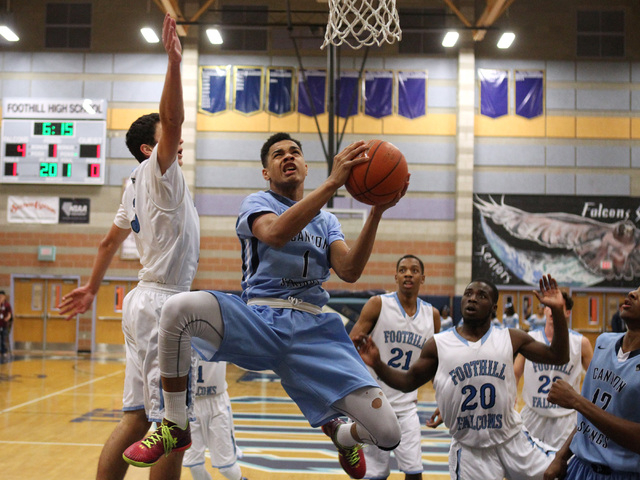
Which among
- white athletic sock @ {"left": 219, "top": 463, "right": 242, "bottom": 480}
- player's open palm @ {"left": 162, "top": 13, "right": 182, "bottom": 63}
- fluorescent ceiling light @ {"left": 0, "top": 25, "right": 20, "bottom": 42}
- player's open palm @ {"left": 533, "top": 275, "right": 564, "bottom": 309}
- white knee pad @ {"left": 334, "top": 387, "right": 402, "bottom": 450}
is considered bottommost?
white athletic sock @ {"left": 219, "top": 463, "right": 242, "bottom": 480}

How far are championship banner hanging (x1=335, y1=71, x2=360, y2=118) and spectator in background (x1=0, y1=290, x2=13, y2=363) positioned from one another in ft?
30.8

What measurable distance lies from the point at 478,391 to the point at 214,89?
1419cm

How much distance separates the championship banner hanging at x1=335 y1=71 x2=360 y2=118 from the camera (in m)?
16.7

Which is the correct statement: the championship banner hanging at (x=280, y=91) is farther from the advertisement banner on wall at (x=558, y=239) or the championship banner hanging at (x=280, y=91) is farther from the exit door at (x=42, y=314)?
the exit door at (x=42, y=314)

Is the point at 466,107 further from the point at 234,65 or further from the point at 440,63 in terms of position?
the point at 234,65

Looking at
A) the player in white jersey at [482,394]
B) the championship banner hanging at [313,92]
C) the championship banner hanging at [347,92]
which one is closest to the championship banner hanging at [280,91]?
the championship banner hanging at [313,92]

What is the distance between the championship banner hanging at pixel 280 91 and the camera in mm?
16750

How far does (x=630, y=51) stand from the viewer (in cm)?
1683

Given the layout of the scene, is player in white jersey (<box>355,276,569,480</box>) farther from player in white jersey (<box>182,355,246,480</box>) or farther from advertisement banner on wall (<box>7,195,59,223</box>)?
advertisement banner on wall (<box>7,195,59,223</box>)

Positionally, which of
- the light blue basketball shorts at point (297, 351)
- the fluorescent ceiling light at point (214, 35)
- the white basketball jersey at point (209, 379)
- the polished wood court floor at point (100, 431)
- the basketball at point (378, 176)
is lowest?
the polished wood court floor at point (100, 431)

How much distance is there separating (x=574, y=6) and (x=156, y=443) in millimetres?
17436

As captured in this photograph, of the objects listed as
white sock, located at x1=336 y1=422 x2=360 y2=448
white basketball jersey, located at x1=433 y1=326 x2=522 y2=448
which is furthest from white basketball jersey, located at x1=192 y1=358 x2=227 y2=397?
white sock, located at x1=336 y1=422 x2=360 y2=448

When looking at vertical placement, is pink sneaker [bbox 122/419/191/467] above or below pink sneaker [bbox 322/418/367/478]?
above

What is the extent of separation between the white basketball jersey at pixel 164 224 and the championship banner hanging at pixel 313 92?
44.0ft
